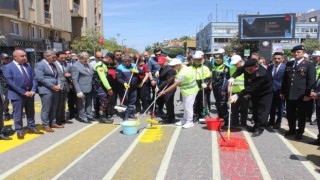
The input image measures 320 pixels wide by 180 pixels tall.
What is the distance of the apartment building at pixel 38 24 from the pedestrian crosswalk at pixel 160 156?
1885cm

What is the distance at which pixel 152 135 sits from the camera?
7.11 meters

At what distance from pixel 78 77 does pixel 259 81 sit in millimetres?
4348

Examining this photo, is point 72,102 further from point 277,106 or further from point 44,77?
point 277,106

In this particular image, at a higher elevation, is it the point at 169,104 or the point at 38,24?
the point at 38,24

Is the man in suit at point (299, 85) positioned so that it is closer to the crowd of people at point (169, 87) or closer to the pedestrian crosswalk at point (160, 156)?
the crowd of people at point (169, 87)

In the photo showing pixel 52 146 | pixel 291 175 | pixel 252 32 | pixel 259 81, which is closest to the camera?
pixel 291 175

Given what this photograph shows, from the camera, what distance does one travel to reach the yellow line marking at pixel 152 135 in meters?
6.69

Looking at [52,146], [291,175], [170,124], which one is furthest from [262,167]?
[52,146]

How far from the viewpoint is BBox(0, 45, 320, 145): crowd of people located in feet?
21.6

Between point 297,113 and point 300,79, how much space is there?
0.79 meters

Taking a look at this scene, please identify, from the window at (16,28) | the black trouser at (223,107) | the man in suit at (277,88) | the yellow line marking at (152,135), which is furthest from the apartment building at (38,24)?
the man in suit at (277,88)

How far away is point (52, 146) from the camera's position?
6.28 meters

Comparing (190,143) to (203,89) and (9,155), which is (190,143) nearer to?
(203,89)

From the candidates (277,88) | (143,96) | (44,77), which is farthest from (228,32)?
(44,77)
